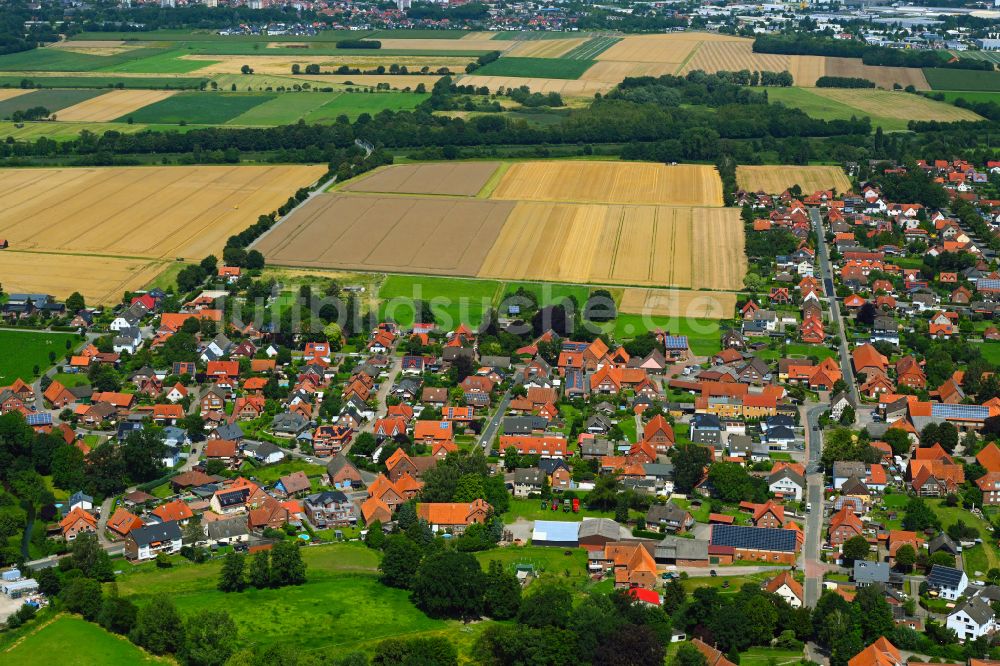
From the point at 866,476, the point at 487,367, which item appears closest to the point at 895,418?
the point at 866,476

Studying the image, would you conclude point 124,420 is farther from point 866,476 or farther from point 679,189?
point 679,189

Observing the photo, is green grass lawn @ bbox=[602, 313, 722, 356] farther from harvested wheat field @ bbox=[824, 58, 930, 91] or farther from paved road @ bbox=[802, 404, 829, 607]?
Result: harvested wheat field @ bbox=[824, 58, 930, 91]

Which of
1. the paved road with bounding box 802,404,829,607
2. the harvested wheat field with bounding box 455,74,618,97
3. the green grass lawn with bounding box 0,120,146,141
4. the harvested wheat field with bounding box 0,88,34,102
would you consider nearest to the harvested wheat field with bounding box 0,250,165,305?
the green grass lawn with bounding box 0,120,146,141

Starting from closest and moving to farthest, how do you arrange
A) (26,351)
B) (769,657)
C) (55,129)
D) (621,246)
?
(769,657)
(26,351)
(621,246)
(55,129)

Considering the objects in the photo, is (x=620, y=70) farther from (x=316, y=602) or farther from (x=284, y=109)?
(x=316, y=602)

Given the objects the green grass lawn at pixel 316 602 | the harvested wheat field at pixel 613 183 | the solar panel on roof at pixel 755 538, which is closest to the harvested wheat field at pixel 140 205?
the harvested wheat field at pixel 613 183

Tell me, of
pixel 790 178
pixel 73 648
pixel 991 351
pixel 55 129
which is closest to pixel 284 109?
pixel 55 129
